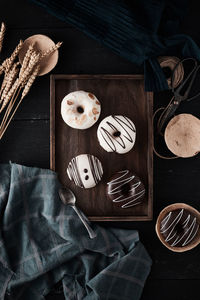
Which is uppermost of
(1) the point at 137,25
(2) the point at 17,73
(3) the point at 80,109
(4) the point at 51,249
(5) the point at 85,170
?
(1) the point at 137,25

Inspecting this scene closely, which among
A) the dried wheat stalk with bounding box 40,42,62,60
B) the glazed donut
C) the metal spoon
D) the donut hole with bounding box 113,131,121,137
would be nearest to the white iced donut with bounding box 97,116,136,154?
the donut hole with bounding box 113,131,121,137

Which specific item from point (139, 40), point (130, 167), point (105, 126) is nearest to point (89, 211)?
point (130, 167)

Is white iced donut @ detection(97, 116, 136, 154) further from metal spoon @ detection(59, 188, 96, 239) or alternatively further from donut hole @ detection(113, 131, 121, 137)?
metal spoon @ detection(59, 188, 96, 239)

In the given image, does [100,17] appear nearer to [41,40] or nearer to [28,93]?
[41,40]

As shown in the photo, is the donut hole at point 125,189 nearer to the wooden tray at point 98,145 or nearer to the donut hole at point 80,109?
the wooden tray at point 98,145

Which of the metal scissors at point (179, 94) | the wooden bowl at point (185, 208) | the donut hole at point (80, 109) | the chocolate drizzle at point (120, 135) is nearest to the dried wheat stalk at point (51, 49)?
the donut hole at point (80, 109)

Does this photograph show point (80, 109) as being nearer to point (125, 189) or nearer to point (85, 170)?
point (85, 170)

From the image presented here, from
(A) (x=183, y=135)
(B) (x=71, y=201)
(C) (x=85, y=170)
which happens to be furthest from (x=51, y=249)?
(A) (x=183, y=135)
